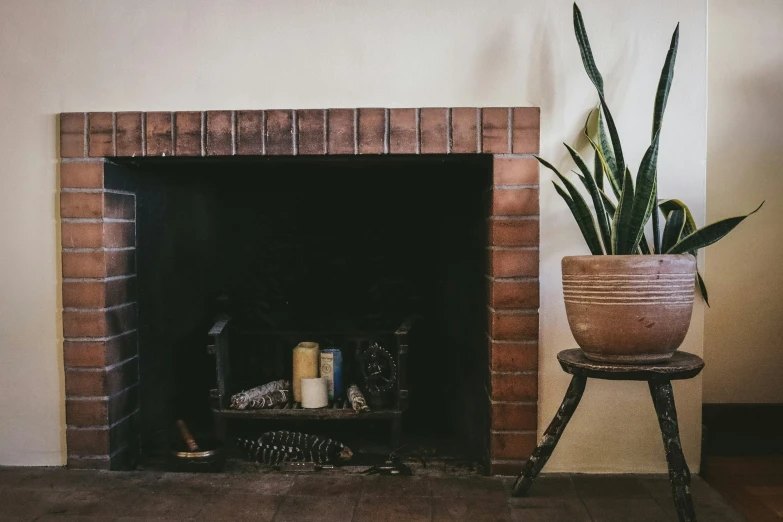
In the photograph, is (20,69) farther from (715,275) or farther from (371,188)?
(715,275)

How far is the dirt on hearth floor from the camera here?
4.99 feet

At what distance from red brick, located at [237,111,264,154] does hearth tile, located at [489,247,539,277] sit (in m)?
0.78

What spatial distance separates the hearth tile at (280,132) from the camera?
1759 mm

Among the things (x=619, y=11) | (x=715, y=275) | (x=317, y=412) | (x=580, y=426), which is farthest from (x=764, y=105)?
(x=317, y=412)

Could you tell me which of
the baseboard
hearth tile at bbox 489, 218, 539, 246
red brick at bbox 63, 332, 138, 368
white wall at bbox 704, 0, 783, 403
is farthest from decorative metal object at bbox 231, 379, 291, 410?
white wall at bbox 704, 0, 783, 403

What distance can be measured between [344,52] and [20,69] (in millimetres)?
1011

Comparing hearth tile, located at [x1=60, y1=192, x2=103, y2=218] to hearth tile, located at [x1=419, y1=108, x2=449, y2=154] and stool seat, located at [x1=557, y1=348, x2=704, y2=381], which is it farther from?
stool seat, located at [x1=557, y1=348, x2=704, y2=381]

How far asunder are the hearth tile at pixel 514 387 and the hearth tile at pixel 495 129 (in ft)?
2.23

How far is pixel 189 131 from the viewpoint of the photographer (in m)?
1.77

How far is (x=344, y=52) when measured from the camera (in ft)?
5.78

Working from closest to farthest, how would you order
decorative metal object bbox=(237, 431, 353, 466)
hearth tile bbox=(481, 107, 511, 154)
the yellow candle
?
hearth tile bbox=(481, 107, 511, 154), decorative metal object bbox=(237, 431, 353, 466), the yellow candle

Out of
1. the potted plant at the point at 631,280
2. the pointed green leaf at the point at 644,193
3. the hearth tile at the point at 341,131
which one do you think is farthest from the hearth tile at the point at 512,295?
the hearth tile at the point at 341,131

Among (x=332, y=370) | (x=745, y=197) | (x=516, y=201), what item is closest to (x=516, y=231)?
(x=516, y=201)

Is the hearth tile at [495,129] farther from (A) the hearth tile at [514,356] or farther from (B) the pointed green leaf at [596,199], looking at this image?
(A) the hearth tile at [514,356]
